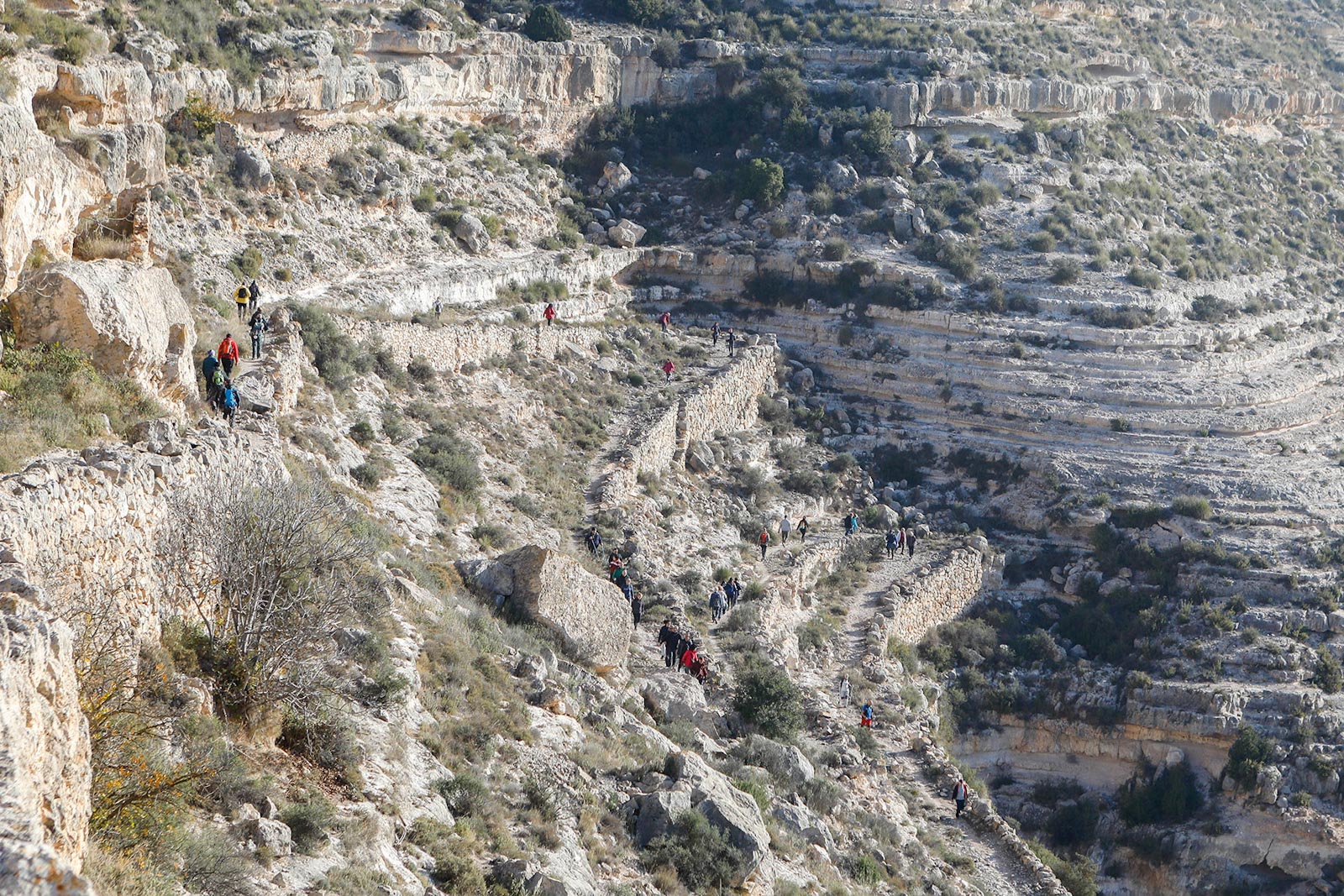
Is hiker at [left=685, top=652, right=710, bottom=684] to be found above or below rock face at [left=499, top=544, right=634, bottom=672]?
below

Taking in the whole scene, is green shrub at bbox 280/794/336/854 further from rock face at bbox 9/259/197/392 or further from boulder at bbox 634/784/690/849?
rock face at bbox 9/259/197/392

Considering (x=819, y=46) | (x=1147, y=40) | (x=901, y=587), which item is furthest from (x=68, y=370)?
(x=1147, y=40)

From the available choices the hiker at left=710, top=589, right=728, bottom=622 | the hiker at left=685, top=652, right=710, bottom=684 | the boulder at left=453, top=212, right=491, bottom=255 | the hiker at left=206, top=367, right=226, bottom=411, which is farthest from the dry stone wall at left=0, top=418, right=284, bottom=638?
the boulder at left=453, top=212, right=491, bottom=255

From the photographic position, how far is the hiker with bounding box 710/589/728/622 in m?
25.2

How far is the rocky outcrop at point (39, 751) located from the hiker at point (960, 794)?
16.7m

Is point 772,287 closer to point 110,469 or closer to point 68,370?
point 68,370

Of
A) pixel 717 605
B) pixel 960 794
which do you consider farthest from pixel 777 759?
pixel 717 605

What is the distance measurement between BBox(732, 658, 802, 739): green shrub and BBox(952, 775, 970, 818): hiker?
2.95 meters

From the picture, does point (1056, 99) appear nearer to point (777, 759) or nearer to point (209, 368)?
point (777, 759)

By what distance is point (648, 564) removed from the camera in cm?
2531

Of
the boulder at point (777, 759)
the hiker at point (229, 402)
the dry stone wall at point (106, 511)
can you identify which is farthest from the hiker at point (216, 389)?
the boulder at point (777, 759)

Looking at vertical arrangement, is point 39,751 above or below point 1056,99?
below

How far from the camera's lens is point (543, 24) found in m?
42.5

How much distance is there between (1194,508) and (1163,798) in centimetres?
745
